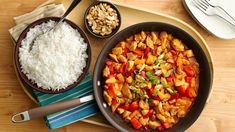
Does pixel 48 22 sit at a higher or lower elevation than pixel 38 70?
higher

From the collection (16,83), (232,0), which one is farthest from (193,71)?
(16,83)

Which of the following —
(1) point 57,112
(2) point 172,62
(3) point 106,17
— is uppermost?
(3) point 106,17

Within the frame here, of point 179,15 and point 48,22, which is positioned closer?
point 48,22

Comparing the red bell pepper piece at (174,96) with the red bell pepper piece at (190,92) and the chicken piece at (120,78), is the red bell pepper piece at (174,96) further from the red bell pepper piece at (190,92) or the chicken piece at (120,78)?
the chicken piece at (120,78)

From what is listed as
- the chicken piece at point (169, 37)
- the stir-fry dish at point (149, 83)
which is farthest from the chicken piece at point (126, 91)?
the chicken piece at point (169, 37)

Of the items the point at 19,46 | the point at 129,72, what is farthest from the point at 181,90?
the point at 19,46

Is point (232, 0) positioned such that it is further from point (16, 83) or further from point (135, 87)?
point (16, 83)
